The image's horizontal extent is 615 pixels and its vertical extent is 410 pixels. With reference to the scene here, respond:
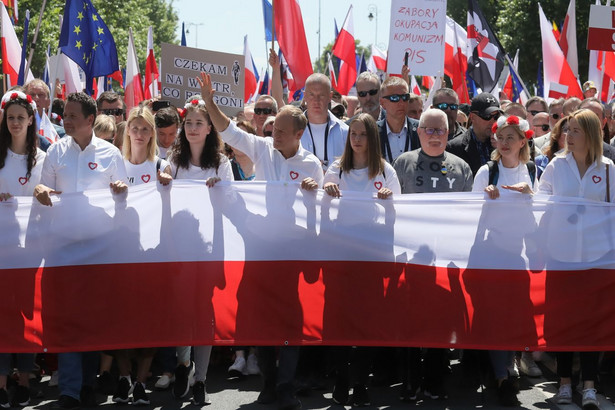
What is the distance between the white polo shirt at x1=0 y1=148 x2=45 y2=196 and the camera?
6.75 metres

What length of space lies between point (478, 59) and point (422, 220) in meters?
7.01

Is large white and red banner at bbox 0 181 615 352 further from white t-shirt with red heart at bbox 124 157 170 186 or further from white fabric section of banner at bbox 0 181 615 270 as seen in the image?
white t-shirt with red heart at bbox 124 157 170 186

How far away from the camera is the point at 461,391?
23.4ft

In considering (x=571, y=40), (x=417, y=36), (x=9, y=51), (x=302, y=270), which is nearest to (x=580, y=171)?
(x=302, y=270)

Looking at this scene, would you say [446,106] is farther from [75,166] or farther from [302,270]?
[75,166]

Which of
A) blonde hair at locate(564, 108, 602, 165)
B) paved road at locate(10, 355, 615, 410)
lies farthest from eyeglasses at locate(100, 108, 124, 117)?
blonde hair at locate(564, 108, 602, 165)

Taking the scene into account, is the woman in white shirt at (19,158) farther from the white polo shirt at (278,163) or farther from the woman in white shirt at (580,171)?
the woman in white shirt at (580,171)

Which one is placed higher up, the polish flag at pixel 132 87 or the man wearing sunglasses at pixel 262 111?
the polish flag at pixel 132 87

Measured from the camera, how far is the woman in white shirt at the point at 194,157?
22.5ft

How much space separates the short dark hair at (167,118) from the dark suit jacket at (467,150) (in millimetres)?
2261

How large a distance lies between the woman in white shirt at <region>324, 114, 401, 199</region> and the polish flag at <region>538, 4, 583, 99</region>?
271 inches

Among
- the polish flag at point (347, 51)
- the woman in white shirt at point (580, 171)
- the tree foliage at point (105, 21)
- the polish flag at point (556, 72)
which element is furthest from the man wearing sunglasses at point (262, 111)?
the tree foliage at point (105, 21)

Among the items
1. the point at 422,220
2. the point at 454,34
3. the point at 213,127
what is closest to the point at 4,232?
the point at 213,127

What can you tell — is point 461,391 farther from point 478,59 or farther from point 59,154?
point 478,59
